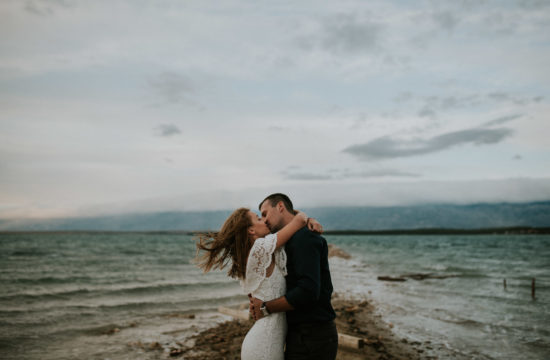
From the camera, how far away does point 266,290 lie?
134 inches

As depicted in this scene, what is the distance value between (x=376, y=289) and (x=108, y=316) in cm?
1340

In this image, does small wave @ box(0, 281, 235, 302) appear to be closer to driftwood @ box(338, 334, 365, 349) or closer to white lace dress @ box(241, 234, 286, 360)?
driftwood @ box(338, 334, 365, 349)

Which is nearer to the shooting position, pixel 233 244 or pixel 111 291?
pixel 233 244

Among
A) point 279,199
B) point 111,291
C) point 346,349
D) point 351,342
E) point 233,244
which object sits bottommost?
point 111,291

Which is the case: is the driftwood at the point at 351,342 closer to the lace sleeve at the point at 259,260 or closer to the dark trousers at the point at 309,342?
the dark trousers at the point at 309,342

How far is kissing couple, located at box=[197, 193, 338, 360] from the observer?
10.7 feet

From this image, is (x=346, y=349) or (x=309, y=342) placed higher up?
(x=309, y=342)

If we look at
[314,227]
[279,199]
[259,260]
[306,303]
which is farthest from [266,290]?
[279,199]

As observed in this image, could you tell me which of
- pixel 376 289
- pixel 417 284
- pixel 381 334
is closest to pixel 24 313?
pixel 381 334

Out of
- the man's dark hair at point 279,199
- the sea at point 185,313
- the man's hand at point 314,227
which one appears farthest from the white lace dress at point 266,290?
the sea at point 185,313

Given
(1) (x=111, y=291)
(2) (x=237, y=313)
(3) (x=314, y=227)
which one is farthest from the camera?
(1) (x=111, y=291)

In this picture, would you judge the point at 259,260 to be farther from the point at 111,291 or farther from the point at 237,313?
the point at 111,291

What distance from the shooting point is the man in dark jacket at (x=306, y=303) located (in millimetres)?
3223

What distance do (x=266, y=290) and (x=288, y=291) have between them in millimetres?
203
